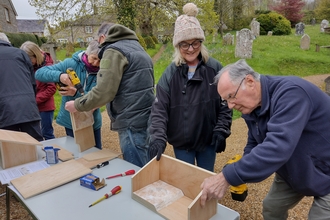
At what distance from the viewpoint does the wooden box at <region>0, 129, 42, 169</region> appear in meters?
1.98

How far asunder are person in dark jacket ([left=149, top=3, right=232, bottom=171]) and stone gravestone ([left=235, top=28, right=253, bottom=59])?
8605 mm

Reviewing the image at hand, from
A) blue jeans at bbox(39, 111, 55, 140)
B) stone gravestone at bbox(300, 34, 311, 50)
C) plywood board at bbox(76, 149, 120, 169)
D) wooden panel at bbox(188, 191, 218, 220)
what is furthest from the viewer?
stone gravestone at bbox(300, 34, 311, 50)

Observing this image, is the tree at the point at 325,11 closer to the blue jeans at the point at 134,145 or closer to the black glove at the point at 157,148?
the blue jeans at the point at 134,145

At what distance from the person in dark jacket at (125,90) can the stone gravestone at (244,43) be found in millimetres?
8689

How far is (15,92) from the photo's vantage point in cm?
253

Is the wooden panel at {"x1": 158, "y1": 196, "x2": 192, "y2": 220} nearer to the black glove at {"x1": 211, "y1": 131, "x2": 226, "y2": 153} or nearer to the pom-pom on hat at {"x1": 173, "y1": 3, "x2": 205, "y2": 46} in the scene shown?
the black glove at {"x1": 211, "y1": 131, "x2": 226, "y2": 153}

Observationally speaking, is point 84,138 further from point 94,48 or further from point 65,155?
point 94,48

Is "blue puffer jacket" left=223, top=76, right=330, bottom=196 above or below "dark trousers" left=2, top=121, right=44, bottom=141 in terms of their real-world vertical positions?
above

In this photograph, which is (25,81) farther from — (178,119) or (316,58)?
(316,58)

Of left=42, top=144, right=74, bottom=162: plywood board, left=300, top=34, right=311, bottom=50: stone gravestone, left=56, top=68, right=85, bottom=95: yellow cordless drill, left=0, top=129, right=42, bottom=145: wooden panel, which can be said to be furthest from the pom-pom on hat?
left=300, top=34, right=311, bottom=50: stone gravestone

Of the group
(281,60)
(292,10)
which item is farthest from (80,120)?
(292,10)

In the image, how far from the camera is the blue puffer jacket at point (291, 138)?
1.13m

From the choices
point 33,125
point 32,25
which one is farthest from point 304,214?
point 32,25

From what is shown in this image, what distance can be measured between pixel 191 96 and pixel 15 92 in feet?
5.83
